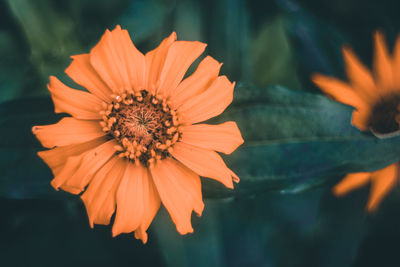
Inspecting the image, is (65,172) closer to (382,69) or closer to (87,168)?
(87,168)

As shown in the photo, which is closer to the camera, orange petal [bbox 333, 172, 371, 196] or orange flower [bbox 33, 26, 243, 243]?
orange flower [bbox 33, 26, 243, 243]

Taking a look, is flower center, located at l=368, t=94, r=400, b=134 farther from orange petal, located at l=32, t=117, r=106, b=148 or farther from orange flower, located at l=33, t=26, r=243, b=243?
orange petal, located at l=32, t=117, r=106, b=148

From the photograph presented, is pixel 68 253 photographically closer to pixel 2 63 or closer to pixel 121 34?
pixel 2 63

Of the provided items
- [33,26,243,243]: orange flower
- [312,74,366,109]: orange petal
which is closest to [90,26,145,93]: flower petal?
[33,26,243,243]: orange flower

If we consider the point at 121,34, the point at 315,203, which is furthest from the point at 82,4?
the point at 315,203

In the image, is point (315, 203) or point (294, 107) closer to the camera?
point (294, 107)

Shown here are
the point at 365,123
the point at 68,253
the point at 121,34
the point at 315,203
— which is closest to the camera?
the point at 121,34

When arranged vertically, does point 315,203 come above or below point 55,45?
below
